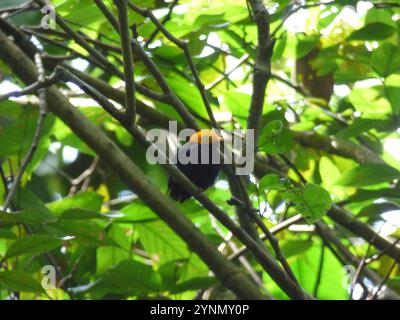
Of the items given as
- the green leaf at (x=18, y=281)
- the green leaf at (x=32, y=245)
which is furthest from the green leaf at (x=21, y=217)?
the green leaf at (x=18, y=281)

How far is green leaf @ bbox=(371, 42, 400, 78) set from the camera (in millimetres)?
2770

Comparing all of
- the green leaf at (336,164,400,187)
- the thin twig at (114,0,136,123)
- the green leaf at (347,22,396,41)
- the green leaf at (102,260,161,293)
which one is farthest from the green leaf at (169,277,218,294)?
the green leaf at (347,22,396,41)

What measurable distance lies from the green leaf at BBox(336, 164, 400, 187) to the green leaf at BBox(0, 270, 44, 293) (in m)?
1.14

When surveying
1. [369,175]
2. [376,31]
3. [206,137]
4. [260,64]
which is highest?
[376,31]

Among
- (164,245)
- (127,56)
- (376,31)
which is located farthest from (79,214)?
(376,31)

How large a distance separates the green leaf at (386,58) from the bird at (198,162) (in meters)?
0.71

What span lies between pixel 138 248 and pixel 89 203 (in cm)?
114

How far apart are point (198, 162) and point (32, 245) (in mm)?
743

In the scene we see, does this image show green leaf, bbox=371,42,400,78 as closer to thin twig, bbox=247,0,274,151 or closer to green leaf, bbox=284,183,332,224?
thin twig, bbox=247,0,274,151

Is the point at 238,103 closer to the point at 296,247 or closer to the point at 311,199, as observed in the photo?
the point at 296,247

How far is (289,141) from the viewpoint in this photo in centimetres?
239

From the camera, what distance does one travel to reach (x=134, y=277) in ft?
8.77

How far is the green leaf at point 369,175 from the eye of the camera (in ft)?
8.45
